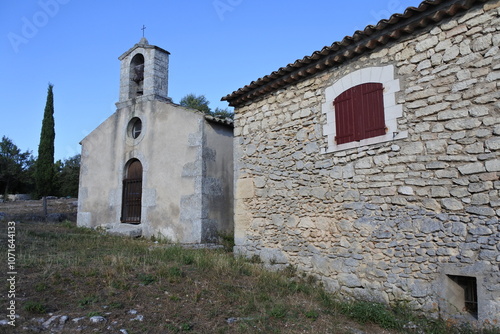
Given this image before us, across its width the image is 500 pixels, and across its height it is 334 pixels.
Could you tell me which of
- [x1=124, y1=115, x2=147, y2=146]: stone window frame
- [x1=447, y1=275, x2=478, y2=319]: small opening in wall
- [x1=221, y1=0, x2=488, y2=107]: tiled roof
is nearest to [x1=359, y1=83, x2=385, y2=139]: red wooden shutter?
[x1=221, y1=0, x2=488, y2=107]: tiled roof

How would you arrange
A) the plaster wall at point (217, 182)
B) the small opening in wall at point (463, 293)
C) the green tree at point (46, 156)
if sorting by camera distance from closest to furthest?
the small opening in wall at point (463, 293) < the plaster wall at point (217, 182) < the green tree at point (46, 156)

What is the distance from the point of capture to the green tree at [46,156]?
2091 cm

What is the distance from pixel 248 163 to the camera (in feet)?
25.3

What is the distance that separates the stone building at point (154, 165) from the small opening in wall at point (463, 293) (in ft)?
19.7

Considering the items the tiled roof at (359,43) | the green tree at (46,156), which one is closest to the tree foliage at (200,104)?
the green tree at (46,156)

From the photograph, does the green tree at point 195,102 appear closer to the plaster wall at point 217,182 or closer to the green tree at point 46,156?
the green tree at point 46,156

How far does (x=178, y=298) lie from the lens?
16.0 feet

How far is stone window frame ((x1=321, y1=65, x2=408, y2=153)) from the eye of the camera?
5371mm

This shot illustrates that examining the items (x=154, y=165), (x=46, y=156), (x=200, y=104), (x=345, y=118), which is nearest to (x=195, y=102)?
(x=200, y=104)

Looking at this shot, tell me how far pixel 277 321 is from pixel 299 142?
11.0 feet

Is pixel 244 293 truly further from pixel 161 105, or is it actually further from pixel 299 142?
pixel 161 105

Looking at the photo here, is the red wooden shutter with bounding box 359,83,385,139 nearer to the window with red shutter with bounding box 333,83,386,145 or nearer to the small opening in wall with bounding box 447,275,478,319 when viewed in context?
the window with red shutter with bounding box 333,83,386,145

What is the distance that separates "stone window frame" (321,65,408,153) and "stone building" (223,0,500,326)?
2 centimetres

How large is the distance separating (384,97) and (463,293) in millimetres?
2999
